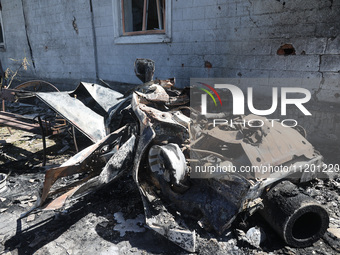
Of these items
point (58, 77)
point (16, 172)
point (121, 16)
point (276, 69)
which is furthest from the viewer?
point (58, 77)

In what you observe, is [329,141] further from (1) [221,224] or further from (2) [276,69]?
(1) [221,224]

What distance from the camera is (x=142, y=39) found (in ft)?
19.6

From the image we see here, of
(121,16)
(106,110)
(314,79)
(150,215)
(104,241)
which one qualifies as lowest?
(104,241)

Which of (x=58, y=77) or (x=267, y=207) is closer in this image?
(x=267, y=207)

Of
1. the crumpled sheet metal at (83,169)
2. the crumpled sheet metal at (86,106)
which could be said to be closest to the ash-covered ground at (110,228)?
the crumpled sheet metal at (83,169)

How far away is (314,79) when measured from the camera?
4109 millimetres

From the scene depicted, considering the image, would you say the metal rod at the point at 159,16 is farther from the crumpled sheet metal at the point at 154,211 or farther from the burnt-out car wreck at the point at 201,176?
the crumpled sheet metal at the point at 154,211

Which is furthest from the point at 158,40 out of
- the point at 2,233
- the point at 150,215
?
the point at 2,233

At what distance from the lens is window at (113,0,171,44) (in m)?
5.59

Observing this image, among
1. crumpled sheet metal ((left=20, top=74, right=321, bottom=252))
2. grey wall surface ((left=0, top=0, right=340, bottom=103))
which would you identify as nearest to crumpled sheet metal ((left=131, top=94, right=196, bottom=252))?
crumpled sheet metal ((left=20, top=74, right=321, bottom=252))

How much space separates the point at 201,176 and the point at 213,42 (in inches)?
132

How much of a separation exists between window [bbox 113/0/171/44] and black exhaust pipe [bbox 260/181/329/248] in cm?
424

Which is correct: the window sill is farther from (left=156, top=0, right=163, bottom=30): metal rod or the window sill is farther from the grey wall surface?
(left=156, top=0, right=163, bottom=30): metal rod

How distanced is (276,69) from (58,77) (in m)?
7.21
